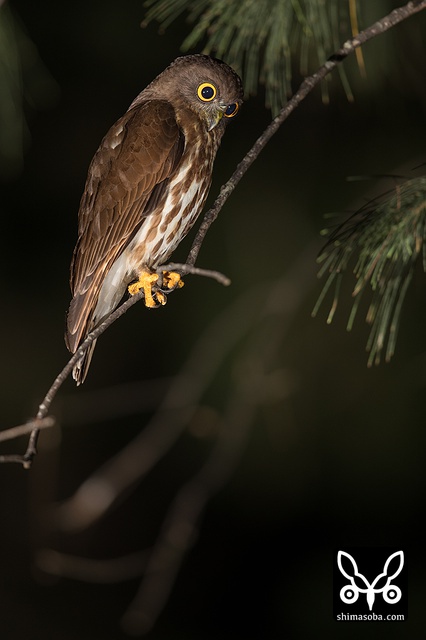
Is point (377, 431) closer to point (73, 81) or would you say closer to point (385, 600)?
point (385, 600)

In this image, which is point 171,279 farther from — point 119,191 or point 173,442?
point 173,442

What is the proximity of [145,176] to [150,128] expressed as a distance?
0.34 ft

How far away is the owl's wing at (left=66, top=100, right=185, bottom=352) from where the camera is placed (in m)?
1.98

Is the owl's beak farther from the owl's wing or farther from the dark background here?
the dark background

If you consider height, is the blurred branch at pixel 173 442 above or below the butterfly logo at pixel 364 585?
above

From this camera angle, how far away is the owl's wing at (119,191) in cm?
198

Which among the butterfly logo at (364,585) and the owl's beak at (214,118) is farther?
the butterfly logo at (364,585)

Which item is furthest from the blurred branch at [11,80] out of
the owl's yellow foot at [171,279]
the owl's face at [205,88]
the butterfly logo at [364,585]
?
the butterfly logo at [364,585]

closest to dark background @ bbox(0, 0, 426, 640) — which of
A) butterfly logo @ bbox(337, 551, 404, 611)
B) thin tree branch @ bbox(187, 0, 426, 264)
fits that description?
butterfly logo @ bbox(337, 551, 404, 611)

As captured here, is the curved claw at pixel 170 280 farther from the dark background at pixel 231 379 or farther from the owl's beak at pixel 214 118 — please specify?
the dark background at pixel 231 379

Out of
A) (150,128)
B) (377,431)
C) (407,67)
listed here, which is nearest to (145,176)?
(150,128)

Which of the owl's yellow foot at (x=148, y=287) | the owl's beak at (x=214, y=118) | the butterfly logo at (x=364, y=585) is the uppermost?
the owl's beak at (x=214, y=118)

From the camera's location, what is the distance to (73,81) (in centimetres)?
423

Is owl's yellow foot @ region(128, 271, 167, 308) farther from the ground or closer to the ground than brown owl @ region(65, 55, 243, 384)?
closer to the ground
